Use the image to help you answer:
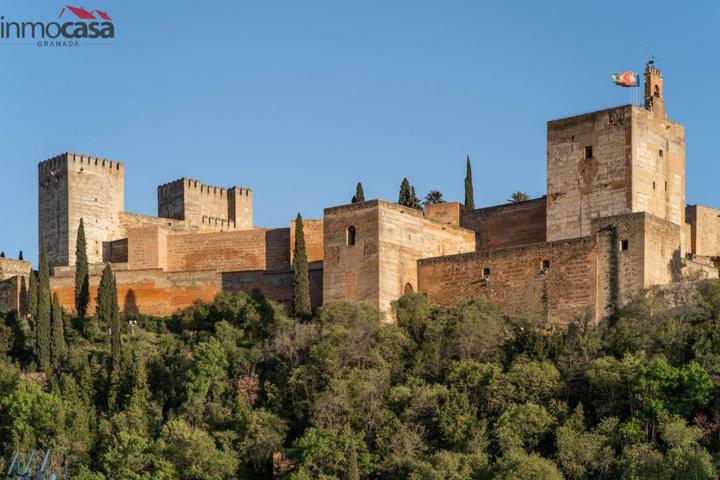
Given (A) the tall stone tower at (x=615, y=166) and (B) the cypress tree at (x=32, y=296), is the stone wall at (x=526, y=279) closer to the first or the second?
(A) the tall stone tower at (x=615, y=166)

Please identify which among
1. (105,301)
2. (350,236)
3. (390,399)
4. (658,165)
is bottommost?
(390,399)

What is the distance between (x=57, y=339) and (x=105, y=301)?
2609mm

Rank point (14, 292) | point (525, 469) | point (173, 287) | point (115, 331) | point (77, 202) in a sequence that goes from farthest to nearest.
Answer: point (77, 202), point (14, 292), point (173, 287), point (115, 331), point (525, 469)

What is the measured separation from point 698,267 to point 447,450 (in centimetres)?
1040

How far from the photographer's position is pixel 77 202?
54.6m

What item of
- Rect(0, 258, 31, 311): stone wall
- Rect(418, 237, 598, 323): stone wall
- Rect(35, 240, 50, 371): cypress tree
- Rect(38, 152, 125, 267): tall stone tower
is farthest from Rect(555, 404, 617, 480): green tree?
Rect(38, 152, 125, 267): tall stone tower

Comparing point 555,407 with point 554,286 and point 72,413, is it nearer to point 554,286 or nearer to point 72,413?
point 554,286

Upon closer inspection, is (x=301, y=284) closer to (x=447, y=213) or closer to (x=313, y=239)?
(x=313, y=239)

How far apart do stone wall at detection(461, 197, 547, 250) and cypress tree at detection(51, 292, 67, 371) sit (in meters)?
11.8

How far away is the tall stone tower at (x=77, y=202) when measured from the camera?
53969 millimetres

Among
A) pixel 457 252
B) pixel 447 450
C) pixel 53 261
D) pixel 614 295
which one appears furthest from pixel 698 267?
pixel 53 261

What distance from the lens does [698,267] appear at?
4378 cm

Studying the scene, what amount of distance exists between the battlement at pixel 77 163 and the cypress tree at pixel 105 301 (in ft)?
29.5

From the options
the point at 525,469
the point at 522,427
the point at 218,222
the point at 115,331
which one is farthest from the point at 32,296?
the point at 525,469
